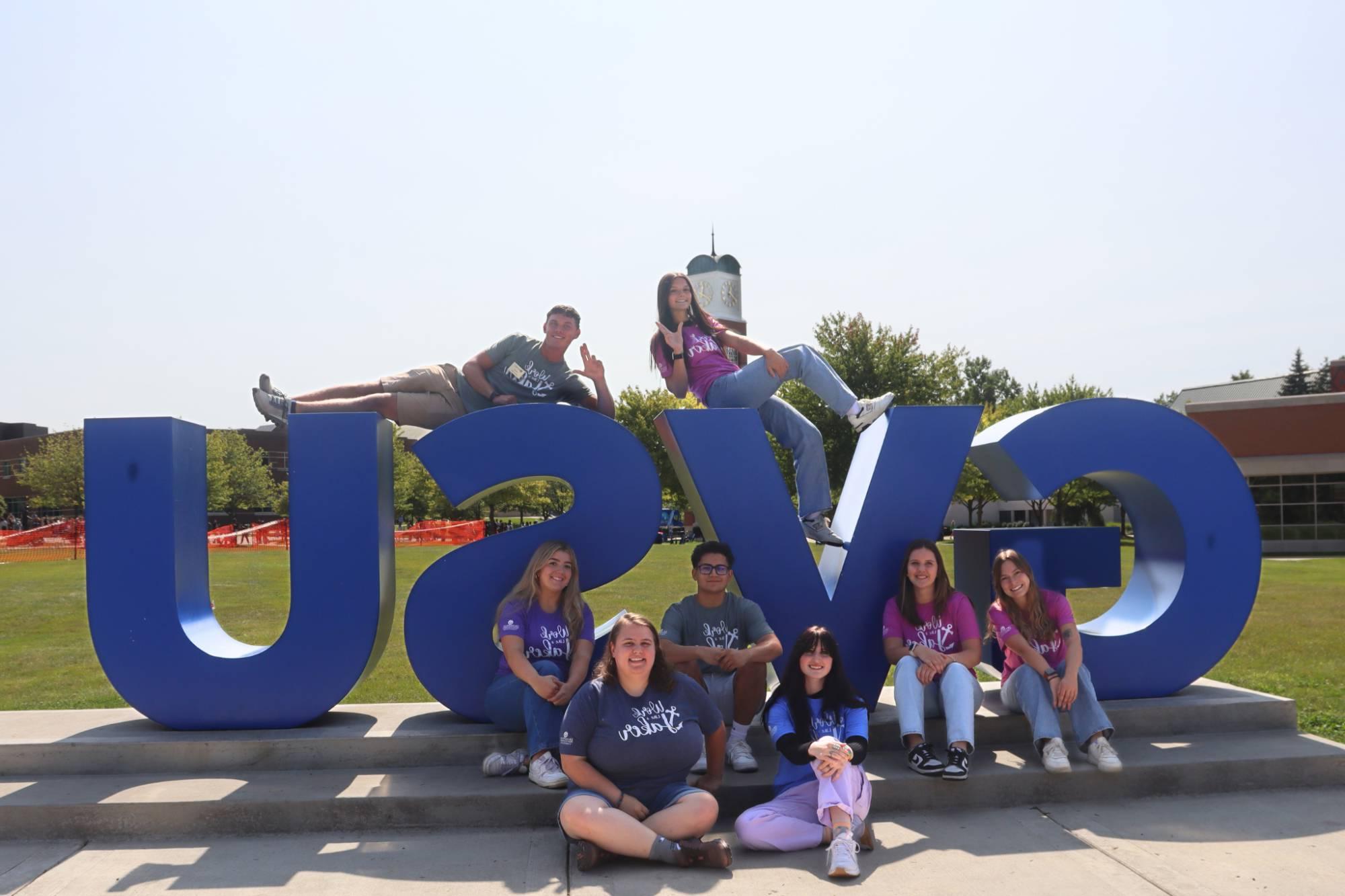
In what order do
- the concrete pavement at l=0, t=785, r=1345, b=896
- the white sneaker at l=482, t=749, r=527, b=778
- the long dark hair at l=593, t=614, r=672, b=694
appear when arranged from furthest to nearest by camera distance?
the white sneaker at l=482, t=749, r=527, b=778
the long dark hair at l=593, t=614, r=672, b=694
the concrete pavement at l=0, t=785, r=1345, b=896

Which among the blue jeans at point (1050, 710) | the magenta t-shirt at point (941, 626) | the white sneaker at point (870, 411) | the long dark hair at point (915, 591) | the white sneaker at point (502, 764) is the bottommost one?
the white sneaker at point (502, 764)

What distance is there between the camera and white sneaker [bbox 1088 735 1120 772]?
5.11 m

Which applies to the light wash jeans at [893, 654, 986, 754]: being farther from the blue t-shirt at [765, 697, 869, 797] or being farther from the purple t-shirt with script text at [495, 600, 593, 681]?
the purple t-shirt with script text at [495, 600, 593, 681]

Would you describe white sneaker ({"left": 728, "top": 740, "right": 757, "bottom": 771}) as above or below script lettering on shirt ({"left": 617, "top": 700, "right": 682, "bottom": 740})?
below

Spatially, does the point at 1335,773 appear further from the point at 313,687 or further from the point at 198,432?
the point at 198,432

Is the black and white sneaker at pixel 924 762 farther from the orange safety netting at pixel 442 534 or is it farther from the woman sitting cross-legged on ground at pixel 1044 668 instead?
the orange safety netting at pixel 442 534

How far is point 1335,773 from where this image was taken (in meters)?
5.38

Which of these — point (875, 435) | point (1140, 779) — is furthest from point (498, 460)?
point (1140, 779)

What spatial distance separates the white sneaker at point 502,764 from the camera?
5.16 metres

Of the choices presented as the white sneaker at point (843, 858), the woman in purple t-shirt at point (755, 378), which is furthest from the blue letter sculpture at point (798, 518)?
the white sneaker at point (843, 858)

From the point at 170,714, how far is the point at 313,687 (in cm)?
89

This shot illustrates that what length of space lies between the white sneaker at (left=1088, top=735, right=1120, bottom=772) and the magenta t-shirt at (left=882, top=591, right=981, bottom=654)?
828 millimetres

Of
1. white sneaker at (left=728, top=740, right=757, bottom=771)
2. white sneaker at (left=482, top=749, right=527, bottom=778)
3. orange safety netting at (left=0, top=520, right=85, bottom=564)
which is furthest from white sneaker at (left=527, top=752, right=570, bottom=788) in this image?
orange safety netting at (left=0, top=520, right=85, bottom=564)

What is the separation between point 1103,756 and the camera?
16.9 ft
